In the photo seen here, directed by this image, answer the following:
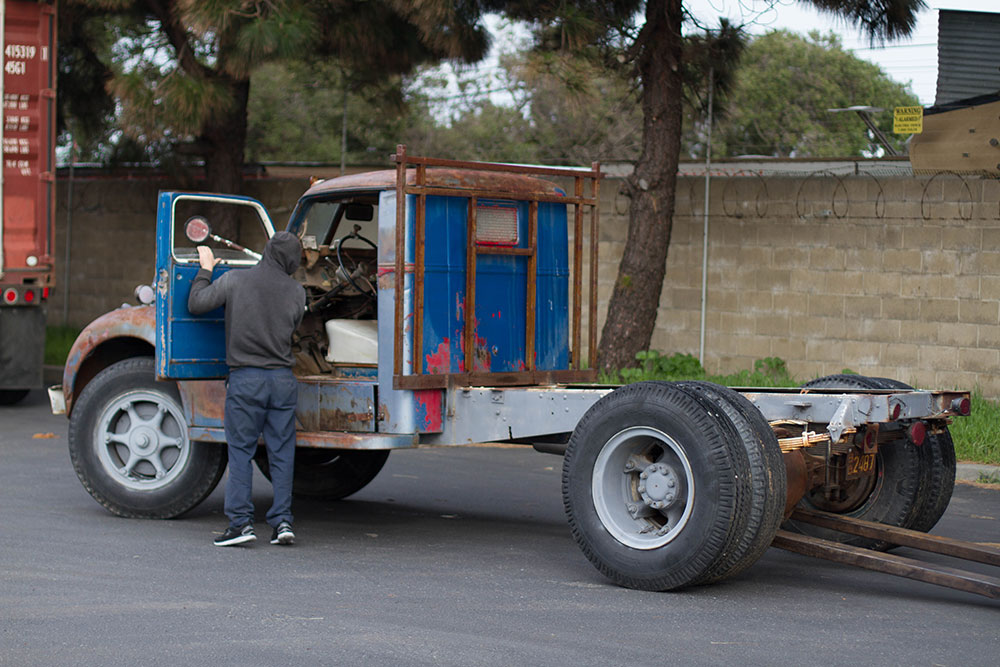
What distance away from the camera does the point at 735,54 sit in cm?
1362

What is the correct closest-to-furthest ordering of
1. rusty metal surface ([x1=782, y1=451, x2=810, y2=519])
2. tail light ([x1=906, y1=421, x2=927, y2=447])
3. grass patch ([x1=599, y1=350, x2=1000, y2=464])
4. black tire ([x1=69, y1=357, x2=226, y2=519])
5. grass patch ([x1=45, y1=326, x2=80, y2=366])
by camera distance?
rusty metal surface ([x1=782, y1=451, x2=810, y2=519]) < tail light ([x1=906, y1=421, x2=927, y2=447]) < black tire ([x1=69, y1=357, x2=226, y2=519]) < grass patch ([x1=599, y1=350, x2=1000, y2=464]) < grass patch ([x1=45, y1=326, x2=80, y2=366])

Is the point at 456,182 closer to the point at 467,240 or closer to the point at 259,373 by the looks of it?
the point at 467,240

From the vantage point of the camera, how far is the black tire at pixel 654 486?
5980 millimetres

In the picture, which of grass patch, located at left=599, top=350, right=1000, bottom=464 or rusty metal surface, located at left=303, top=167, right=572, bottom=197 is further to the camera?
grass patch, located at left=599, top=350, right=1000, bottom=464

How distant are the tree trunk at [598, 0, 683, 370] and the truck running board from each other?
6.44m

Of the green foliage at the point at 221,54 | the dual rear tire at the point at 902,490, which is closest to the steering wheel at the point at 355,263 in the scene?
the dual rear tire at the point at 902,490

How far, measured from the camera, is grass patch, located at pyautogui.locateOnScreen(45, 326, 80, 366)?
1684 cm

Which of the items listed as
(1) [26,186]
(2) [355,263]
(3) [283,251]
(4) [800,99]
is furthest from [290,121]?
(3) [283,251]

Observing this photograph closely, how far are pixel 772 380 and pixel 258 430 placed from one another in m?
6.96

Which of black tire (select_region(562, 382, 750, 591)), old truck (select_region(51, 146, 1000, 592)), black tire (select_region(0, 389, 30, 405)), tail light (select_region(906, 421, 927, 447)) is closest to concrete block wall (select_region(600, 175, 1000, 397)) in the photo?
old truck (select_region(51, 146, 1000, 592))

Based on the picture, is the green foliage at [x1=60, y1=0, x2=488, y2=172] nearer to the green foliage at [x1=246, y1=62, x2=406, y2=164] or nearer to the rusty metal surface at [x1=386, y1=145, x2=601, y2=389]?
the rusty metal surface at [x1=386, y1=145, x2=601, y2=389]

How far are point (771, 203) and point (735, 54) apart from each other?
1.66m

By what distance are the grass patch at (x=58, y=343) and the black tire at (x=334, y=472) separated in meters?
8.66

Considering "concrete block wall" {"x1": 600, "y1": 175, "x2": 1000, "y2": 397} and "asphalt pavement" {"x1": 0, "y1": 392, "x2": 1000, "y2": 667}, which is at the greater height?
"concrete block wall" {"x1": 600, "y1": 175, "x2": 1000, "y2": 397}
